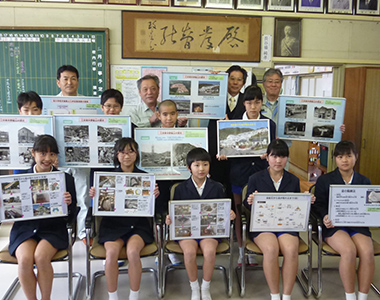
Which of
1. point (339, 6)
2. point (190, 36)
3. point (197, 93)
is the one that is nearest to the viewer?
point (197, 93)

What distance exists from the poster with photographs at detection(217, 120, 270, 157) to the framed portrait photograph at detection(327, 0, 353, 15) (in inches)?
105

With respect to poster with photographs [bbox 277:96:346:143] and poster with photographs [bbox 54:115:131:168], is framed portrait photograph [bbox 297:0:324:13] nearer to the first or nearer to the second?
poster with photographs [bbox 277:96:346:143]

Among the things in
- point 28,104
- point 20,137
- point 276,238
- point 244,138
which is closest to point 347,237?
point 276,238

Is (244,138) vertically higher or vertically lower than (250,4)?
lower

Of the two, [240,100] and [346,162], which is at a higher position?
[240,100]

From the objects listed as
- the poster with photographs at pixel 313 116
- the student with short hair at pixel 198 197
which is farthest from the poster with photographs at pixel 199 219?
the poster with photographs at pixel 313 116

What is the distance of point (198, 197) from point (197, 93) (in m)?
1.06

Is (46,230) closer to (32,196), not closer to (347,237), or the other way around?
(32,196)

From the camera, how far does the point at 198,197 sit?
2.80 metres

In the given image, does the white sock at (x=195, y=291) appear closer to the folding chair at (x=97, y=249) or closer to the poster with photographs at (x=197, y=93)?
the folding chair at (x=97, y=249)

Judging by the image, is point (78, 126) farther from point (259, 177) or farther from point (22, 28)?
point (22, 28)

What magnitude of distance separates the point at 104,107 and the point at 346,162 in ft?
6.90

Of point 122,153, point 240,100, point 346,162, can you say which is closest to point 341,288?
point 346,162

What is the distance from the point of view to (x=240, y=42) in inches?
180
